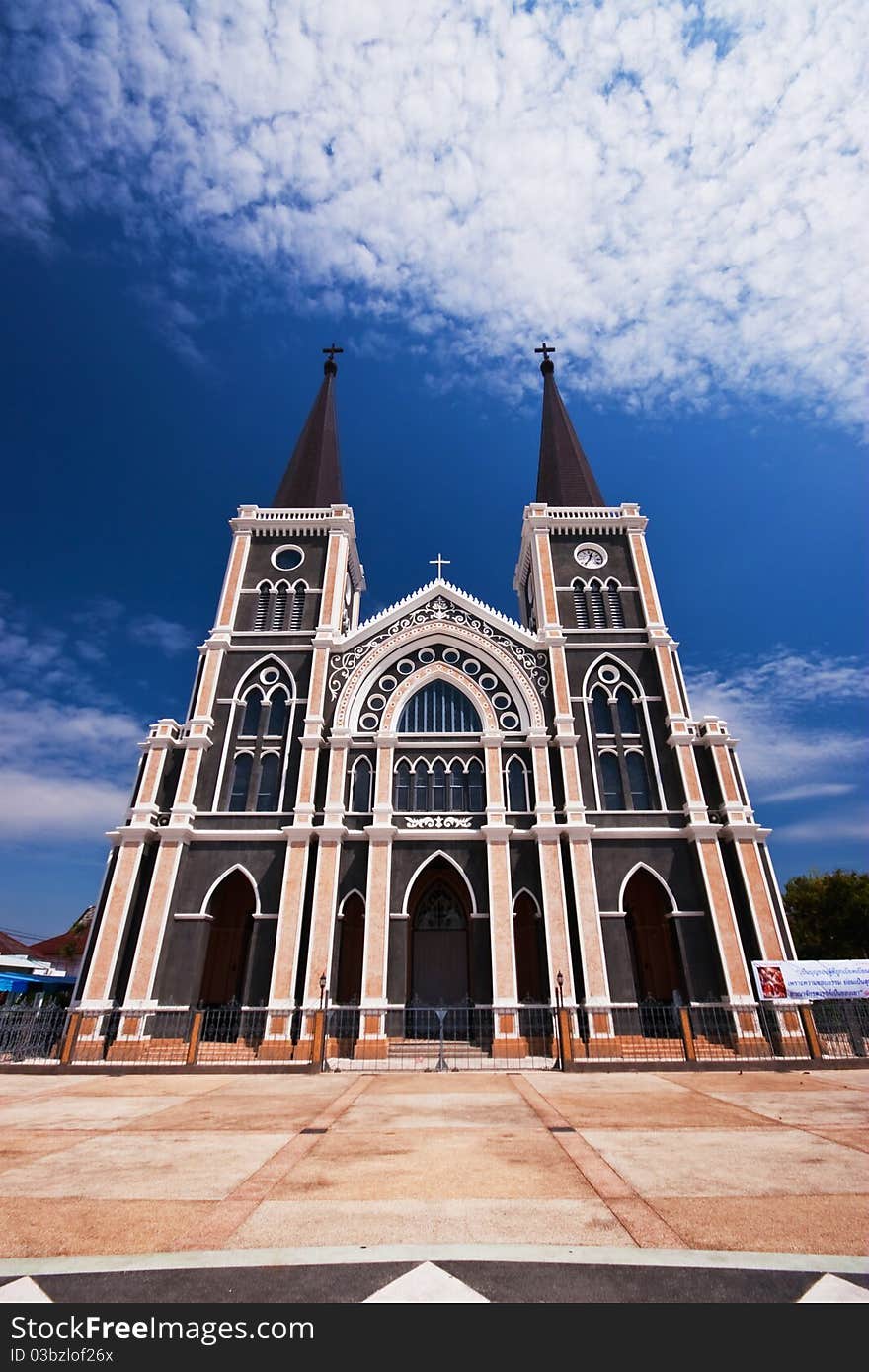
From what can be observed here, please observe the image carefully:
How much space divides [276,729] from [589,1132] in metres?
19.1

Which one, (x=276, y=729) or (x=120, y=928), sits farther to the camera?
(x=276, y=729)

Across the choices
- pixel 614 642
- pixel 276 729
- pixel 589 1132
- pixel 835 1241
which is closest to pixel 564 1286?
pixel 835 1241

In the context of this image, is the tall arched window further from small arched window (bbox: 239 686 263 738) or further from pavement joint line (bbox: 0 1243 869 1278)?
pavement joint line (bbox: 0 1243 869 1278)

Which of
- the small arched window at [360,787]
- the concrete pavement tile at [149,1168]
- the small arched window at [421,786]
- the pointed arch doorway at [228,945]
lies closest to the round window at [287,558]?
the small arched window at [360,787]

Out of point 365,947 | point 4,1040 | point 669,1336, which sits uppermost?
point 365,947

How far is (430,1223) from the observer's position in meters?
4.36

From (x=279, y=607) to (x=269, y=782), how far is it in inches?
306

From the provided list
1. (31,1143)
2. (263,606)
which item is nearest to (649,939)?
(263,606)

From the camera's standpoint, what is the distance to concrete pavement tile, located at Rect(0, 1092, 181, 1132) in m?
8.62

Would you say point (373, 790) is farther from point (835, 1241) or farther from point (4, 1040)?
point (835, 1241)

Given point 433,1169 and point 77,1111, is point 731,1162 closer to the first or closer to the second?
point 433,1169

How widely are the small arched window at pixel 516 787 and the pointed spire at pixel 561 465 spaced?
12275 millimetres

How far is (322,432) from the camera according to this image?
3400 cm

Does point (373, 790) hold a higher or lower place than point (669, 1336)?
higher
